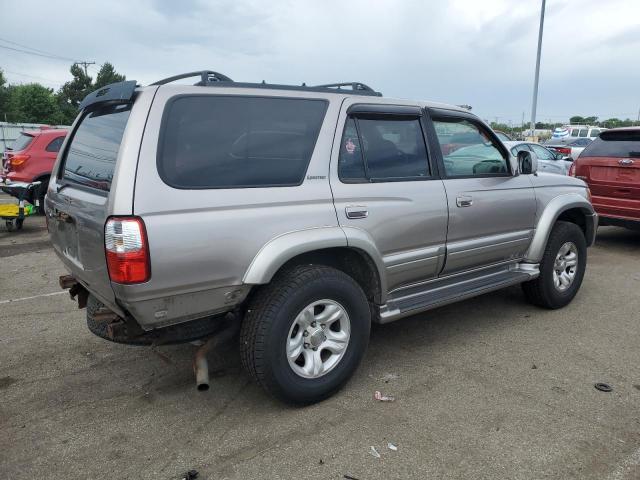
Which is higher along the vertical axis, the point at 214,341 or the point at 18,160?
the point at 18,160

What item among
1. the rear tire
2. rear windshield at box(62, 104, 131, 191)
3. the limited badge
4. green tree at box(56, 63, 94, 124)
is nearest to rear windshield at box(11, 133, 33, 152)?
rear windshield at box(62, 104, 131, 191)

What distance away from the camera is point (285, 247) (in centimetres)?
281

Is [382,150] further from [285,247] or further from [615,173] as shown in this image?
[615,173]

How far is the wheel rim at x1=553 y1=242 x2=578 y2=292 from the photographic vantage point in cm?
475

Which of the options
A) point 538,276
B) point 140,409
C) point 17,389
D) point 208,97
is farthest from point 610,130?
point 17,389

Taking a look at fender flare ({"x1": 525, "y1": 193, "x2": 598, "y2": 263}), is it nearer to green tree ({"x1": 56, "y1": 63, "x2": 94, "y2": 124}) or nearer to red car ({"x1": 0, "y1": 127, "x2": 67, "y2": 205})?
red car ({"x1": 0, "y1": 127, "x2": 67, "y2": 205})

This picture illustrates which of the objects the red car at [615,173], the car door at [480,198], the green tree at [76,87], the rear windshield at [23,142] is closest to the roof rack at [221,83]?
the car door at [480,198]

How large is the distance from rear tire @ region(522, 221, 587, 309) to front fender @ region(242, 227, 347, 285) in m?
2.49

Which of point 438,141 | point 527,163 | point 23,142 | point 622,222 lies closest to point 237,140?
point 438,141

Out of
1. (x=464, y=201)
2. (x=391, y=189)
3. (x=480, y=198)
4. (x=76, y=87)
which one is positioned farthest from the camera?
(x=76, y=87)

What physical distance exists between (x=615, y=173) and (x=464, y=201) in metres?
4.57

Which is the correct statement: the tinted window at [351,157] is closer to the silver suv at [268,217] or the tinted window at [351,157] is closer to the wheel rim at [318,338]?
the silver suv at [268,217]

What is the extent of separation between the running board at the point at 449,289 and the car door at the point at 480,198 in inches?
3.6

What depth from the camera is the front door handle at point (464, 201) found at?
378 centimetres
